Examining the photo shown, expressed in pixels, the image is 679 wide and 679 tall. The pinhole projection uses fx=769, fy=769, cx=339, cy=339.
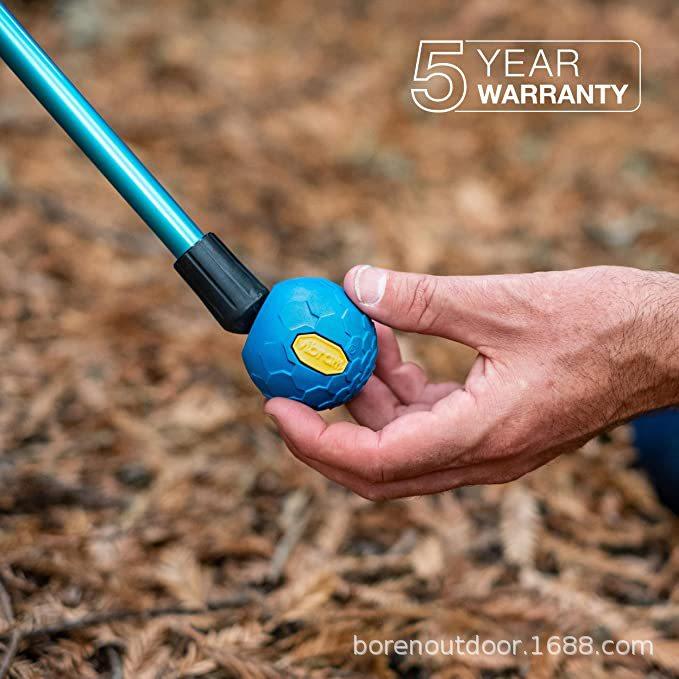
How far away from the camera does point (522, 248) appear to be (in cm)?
351

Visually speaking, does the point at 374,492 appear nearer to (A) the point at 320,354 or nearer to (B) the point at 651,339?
(A) the point at 320,354

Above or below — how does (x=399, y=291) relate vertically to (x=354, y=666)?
above

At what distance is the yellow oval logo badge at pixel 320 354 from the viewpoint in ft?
4.80

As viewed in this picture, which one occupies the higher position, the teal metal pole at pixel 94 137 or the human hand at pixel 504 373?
the teal metal pole at pixel 94 137

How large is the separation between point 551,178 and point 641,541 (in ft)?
7.08

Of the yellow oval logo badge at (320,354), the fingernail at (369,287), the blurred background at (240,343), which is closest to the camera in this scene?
the yellow oval logo badge at (320,354)

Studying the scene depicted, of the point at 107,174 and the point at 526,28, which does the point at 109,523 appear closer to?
the point at 107,174

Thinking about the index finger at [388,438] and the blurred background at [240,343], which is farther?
the blurred background at [240,343]

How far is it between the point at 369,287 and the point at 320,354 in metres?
0.19

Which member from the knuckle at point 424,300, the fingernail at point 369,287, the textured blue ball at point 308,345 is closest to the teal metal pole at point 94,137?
the textured blue ball at point 308,345

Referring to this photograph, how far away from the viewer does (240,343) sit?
2.92 m

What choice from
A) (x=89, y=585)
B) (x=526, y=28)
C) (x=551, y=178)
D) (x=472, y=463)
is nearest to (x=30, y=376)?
(x=89, y=585)

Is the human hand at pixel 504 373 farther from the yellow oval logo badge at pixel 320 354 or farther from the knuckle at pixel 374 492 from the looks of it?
the yellow oval logo badge at pixel 320 354

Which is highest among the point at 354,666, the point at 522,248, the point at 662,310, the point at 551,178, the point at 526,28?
the point at 526,28
